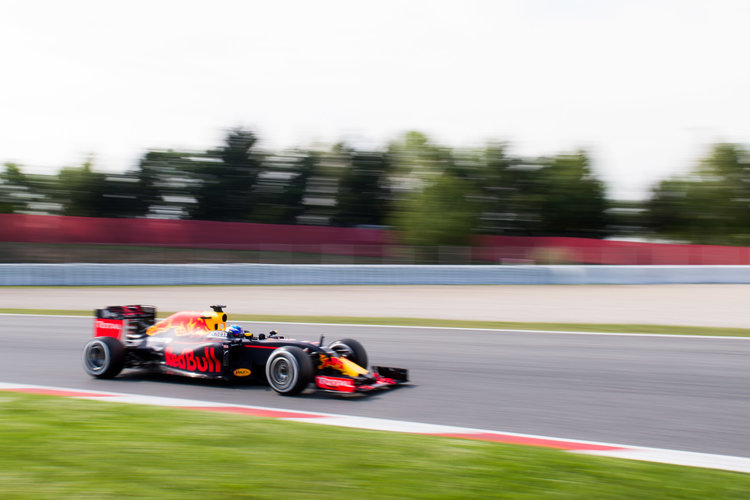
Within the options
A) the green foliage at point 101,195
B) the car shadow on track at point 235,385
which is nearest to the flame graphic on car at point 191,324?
the car shadow on track at point 235,385

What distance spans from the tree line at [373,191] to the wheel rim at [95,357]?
3481 cm

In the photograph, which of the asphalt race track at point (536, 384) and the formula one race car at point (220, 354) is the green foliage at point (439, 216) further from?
the formula one race car at point (220, 354)

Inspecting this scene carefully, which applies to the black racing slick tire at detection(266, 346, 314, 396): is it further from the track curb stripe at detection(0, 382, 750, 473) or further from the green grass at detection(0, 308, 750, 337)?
the green grass at detection(0, 308, 750, 337)

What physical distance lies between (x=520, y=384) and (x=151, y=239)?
100 feet

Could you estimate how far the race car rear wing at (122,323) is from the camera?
8062mm

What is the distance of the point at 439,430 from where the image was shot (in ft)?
18.0

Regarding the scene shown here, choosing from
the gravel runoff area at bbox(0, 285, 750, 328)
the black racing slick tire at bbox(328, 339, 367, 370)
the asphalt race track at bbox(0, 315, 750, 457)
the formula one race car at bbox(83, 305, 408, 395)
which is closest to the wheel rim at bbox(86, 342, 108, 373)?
the formula one race car at bbox(83, 305, 408, 395)


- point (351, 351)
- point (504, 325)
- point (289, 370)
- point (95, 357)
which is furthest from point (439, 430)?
point (504, 325)

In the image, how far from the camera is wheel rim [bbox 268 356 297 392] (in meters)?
6.71

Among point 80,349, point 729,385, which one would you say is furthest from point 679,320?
point 80,349

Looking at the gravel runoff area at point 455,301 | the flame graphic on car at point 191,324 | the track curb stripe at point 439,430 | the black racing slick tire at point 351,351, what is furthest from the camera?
the gravel runoff area at point 455,301

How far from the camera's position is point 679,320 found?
45.1ft

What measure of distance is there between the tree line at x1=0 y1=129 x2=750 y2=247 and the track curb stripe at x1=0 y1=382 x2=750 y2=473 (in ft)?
117

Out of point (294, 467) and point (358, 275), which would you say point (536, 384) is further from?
point (358, 275)
